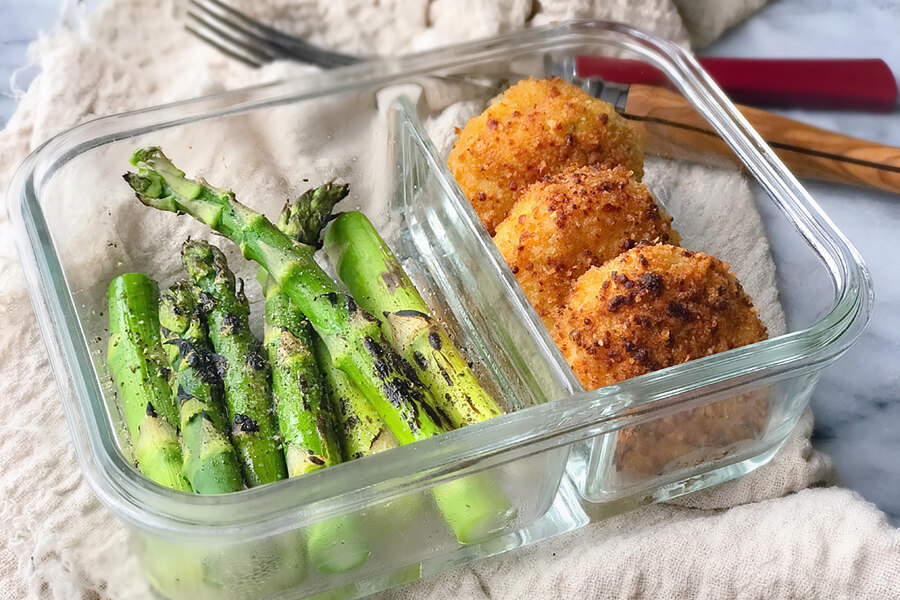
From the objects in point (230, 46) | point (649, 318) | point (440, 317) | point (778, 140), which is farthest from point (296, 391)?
point (778, 140)

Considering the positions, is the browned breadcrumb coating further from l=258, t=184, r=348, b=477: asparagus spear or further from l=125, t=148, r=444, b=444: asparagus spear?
l=258, t=184, r=348, b=477: asparagus spear

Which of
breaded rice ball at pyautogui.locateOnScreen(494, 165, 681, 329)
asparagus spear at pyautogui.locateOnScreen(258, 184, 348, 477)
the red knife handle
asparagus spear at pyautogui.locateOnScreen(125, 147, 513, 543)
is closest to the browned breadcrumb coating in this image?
breaded rice ball at pyautogui.locateOnScreen(494, 165, 681, 329)

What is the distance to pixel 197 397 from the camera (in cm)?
167

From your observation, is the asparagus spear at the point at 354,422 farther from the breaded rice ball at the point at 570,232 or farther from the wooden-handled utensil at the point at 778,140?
the wooden-handled utensil at the point at 778,140

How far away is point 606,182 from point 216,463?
87cm

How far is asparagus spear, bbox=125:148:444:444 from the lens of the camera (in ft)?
5.36

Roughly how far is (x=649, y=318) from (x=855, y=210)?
96 centimetres

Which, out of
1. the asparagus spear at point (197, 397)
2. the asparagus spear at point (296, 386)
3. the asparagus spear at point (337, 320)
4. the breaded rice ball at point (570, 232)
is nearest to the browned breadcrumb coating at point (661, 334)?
the breaded rice ball at point (570, 232)

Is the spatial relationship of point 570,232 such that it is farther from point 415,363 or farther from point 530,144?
point 415,363

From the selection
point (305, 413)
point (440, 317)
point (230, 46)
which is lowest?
point (440, 317)

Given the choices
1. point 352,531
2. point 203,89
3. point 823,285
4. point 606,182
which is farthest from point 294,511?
point 203,89

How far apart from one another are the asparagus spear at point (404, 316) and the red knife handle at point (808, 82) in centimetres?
107

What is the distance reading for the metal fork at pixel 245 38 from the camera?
2.54 meters

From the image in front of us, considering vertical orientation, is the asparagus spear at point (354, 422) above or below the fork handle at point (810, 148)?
below
